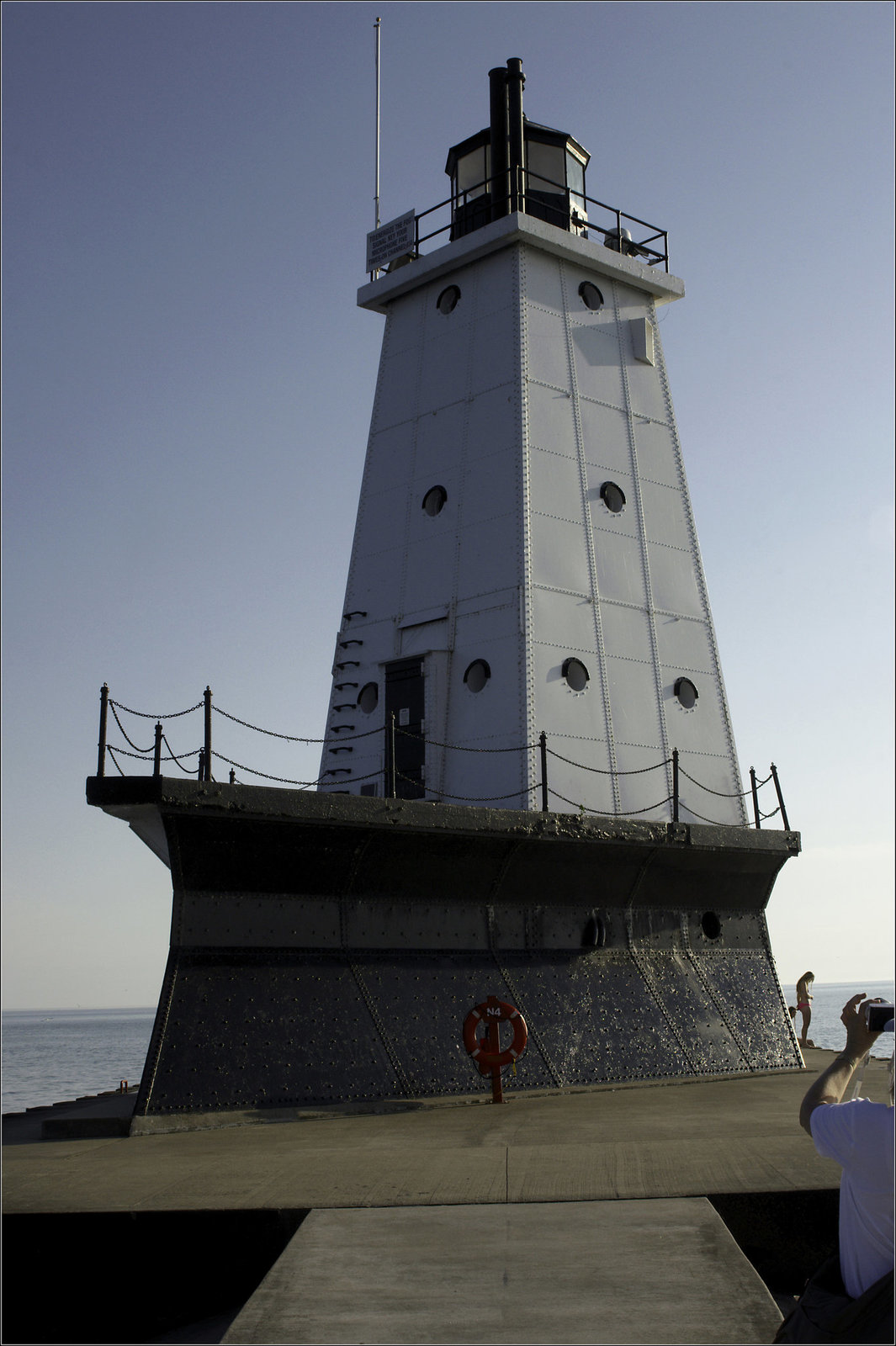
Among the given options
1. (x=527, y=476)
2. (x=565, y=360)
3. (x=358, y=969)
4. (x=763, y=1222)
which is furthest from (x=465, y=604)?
(x=763, y=1222)

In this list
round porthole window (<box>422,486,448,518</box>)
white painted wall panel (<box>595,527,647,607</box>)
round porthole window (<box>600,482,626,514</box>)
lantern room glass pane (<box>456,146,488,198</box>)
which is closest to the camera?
white painted wall panel (<box>595,527,647,607</box>)

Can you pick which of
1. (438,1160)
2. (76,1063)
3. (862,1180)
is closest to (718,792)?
(438,1160)

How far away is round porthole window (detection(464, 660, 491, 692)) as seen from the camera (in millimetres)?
13914

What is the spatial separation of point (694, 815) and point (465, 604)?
154 inches

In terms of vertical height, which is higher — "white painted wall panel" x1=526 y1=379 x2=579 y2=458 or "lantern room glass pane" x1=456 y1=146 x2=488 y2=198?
"lantern room glass pane" x1=456 y1=146 x2=488 y2=198

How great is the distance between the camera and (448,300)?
637 inches

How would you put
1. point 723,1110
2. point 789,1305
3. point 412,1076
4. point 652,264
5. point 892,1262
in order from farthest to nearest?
point 652,264
point 412,1076
point 723,1110
point 789,1305
point 892,1262

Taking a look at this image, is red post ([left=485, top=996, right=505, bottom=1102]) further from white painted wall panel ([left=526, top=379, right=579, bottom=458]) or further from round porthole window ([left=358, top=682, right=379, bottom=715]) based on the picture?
white painted wall panel ([left=526, top=379, right=579, bottom=458])

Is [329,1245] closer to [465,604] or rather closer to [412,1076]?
[412,1076]

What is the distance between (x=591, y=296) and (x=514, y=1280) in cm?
1368

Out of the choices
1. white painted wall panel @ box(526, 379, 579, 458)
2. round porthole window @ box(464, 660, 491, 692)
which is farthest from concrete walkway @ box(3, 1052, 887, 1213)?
white painted wall panel @ box(526, 379, 579, 458)

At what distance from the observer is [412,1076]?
11.1m

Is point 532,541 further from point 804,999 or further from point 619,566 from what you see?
point 804,999

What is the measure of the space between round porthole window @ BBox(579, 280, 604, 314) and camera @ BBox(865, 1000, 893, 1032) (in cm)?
1361
